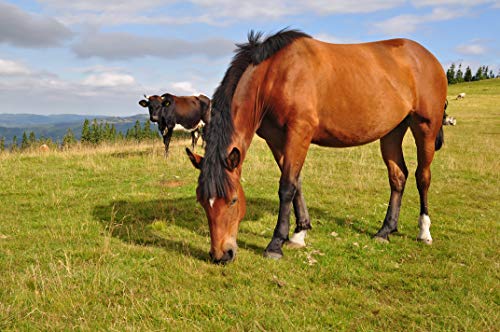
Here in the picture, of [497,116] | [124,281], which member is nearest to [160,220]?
[124,281]

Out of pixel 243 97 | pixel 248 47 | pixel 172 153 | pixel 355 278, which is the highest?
pixel 248 47

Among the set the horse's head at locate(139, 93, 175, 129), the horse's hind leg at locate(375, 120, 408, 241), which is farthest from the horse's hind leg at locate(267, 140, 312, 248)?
the horse's head at locate(139, 93, 175, 129)

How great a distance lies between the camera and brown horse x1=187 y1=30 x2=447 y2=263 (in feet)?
15.5

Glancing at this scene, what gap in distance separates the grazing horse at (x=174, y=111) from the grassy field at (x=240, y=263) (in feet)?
18.4

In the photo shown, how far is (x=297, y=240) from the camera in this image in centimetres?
597

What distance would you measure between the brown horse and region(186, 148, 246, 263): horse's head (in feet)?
0.04

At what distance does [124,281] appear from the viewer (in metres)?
4.29

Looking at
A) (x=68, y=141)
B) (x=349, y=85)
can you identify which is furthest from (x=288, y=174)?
(x=68, y=141)

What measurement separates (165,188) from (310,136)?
5483 millimetres

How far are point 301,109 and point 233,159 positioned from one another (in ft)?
4.32

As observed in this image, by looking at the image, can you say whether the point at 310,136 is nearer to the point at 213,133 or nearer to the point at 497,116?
the point at 213,133

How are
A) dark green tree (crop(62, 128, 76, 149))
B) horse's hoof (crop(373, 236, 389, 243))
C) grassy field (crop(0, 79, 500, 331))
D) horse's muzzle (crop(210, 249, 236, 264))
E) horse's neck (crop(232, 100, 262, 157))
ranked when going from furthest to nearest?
dark green tree (crop(62, 128, 76, 149)) → horse's hoof (crop(373, 236, 389, 243)) → horse's neck (crop(232, 100, 262, 157)) → horse's muzzle (crop(210, 249, 236, 264)) → grassy field (crop(0, 79, 500, 331))

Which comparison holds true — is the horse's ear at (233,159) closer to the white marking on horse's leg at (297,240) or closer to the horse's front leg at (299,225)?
the horse's front leg at (299,225)

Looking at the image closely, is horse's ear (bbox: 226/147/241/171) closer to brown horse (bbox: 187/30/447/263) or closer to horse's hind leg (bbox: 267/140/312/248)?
brown horse (bbox: 187/30/447/263)
